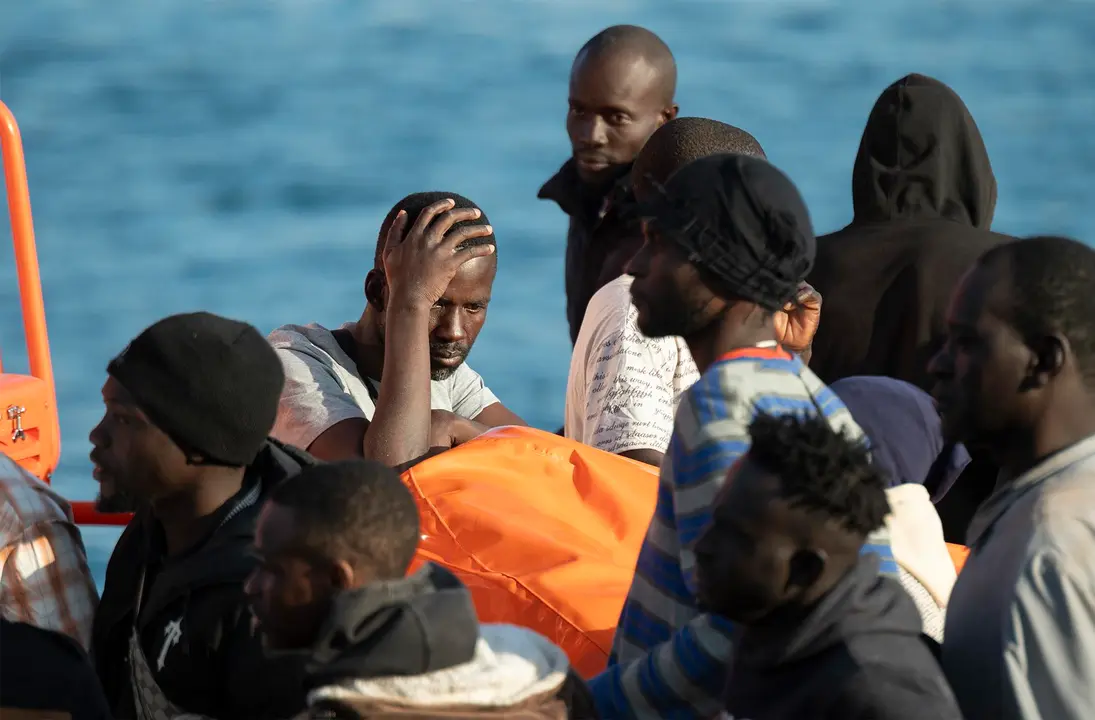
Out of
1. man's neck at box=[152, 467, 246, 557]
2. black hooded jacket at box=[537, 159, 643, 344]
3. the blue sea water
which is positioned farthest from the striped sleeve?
the blue sea water

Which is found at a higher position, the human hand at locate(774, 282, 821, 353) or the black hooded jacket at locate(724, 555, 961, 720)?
the human hand at locate(774, 282, 821, 353)

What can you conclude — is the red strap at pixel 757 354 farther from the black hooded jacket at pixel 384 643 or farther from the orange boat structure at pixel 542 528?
the orange boat structure at pixel 542 528

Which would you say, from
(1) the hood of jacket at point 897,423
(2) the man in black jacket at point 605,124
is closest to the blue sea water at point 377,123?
(2) the man in black jacket at point 605,124

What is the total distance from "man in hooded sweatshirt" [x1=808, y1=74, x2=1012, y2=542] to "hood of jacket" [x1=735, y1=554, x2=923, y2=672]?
186 cm

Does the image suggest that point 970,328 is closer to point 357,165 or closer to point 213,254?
point 213,254

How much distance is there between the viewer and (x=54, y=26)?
17594mm

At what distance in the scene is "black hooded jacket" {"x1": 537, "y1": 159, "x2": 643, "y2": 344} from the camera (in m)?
4.59

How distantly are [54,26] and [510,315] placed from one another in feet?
29.0

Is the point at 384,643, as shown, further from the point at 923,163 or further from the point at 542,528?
the point at 923,163

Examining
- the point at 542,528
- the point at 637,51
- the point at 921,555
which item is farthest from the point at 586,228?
the point at 921,555

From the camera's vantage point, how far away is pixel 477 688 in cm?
189

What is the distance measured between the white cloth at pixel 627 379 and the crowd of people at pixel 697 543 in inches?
11.7

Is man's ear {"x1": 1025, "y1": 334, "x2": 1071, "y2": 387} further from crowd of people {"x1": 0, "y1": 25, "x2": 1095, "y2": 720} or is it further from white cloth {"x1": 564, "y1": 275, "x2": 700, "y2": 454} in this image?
white cloth {"x1": 564, "y1": 275, "x2": 700, "y2": 454}

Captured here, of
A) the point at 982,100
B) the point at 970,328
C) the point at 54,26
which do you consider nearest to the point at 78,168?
the point at 54,26
